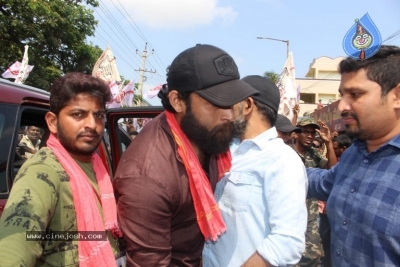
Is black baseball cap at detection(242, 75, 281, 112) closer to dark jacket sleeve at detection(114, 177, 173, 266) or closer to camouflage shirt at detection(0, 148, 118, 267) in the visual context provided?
dark jacket sleeve at detection(114, 177, 173, 266)

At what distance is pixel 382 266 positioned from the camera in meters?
1.67

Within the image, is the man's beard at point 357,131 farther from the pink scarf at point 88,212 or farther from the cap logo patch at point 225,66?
the pink scarf at point 88,212

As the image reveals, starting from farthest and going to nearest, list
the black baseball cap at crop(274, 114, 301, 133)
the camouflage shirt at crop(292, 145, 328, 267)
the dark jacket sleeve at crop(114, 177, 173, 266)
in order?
the camouflage shirt at crop(292, 145, 328, 267) < the black baseball cap at crop(274, 114, 301, 133) < the dark jacket sleeve at crop(114, 177, 173, 266)

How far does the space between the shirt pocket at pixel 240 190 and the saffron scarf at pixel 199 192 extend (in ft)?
0.48

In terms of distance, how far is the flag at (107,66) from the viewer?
8617mm

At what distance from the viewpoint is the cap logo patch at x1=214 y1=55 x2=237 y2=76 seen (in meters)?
1.68

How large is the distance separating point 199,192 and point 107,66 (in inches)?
300

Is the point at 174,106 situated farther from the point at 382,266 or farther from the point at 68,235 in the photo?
the point at 382,266

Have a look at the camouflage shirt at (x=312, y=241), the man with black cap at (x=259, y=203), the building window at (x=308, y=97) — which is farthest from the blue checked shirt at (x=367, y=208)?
the building window at (x=308, y=97)

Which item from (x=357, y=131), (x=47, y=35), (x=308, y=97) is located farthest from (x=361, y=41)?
(x=308, y=97)

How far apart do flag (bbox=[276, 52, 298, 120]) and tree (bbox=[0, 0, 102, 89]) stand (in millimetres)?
10237

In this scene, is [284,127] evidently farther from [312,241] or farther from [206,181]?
[206,181]

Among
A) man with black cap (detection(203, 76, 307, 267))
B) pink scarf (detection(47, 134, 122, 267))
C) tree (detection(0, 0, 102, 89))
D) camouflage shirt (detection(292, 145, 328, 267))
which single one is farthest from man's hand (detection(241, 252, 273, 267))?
tree (detection(0, 0, 102, 89))

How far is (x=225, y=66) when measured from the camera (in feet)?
5.62
